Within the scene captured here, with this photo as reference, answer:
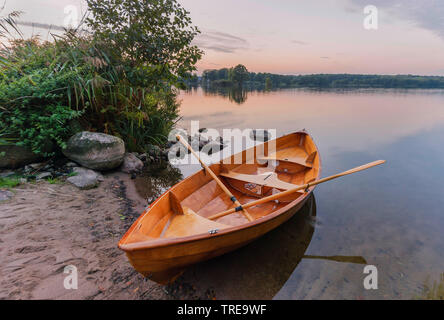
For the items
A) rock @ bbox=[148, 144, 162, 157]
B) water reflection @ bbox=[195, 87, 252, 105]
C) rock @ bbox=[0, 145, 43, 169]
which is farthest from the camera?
water reflection @ bbox=[195, 87, 252, 105]

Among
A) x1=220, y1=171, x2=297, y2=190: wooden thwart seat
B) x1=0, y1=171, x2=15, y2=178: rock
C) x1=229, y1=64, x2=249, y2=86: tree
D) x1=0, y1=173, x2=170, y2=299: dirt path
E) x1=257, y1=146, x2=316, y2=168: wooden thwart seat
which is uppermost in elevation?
x1=229, y1=64, x2=249, y2=86: tree

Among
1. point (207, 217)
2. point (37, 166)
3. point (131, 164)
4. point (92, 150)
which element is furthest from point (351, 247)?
point (37, 166)

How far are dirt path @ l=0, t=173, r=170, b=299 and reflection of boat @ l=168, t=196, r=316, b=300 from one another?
1.61 feet

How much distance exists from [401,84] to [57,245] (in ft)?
243

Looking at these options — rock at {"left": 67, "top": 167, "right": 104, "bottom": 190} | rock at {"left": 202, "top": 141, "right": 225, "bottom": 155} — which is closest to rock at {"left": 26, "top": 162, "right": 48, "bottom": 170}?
rock at {"left": 67, "top": 167, "right": 104, "bottom": 190}

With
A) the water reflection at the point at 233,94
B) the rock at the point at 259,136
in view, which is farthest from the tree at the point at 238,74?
the rock at the point at 259,136

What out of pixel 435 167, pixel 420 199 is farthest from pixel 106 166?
pixel 435 167

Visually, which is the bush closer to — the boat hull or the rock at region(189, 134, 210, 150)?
the rock at region(189, 134, 210, 150)

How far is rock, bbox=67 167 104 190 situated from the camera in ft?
14.0

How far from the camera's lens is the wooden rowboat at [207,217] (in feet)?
7.00

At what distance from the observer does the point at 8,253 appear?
2520 mm

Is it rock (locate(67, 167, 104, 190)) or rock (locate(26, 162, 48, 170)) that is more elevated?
rock (locate(26, 162, 48, 170))

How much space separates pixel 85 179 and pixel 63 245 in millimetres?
1877

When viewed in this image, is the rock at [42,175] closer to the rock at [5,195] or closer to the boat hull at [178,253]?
the rock at [5,195]
